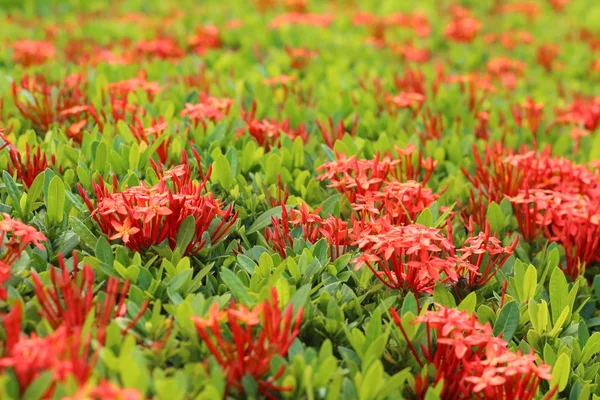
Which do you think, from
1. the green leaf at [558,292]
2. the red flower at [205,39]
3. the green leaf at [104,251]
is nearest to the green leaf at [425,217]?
the green leaf at [558,292]

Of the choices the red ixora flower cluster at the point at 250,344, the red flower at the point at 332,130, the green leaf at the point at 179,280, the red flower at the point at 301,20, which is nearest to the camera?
the red ixora flower cluster at the point at 250,344

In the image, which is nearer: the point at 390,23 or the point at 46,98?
the point at 46,98

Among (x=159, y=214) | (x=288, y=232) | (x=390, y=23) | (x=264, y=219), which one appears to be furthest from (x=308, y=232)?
(x=390, y=23)

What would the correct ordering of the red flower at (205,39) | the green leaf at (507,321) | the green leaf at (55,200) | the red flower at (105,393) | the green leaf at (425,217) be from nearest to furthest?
the red flower at (105,393) < the green leaf at (507,321) < the green leaf at (55,200) < the green leaf at (425,217) < the red flower at (205,39)

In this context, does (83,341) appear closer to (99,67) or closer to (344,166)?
(344,166)

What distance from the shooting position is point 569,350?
234 centimetres

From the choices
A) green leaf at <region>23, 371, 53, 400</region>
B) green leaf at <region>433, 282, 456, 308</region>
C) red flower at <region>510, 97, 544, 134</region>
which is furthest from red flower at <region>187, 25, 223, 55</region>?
green leaf at <region>23, 371, 53, 400</region>

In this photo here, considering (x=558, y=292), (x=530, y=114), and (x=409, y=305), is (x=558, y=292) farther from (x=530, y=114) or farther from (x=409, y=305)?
(x=530, y=114)

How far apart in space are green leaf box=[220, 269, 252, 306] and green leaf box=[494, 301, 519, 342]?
2.90 ft

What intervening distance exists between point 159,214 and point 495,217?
4.99 ft

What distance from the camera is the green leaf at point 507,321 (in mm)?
2412

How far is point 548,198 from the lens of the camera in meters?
2.96

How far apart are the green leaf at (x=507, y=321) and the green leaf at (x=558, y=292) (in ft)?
0.81

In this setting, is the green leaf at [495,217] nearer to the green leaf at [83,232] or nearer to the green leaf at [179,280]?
the green leaf at [179,280]
